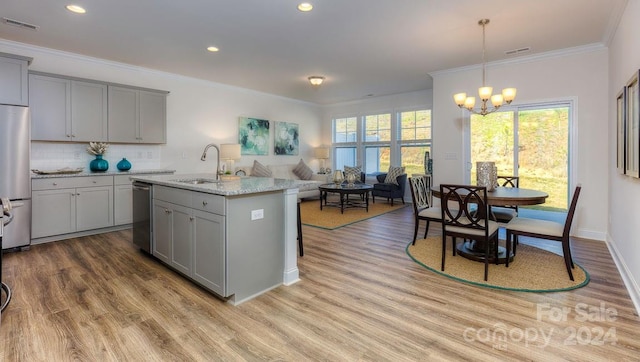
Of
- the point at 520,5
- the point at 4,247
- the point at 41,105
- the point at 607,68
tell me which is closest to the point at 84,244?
the point at 4,247

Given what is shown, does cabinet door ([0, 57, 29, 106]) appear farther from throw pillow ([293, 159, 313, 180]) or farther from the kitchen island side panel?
throw pillow ([293, 159, 313, 180])

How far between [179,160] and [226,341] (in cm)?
470

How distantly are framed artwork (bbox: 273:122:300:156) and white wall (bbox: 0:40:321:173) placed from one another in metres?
0.14

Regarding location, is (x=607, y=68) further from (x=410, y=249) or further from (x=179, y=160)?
(x=179, y=160)

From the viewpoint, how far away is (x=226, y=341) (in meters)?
1.98

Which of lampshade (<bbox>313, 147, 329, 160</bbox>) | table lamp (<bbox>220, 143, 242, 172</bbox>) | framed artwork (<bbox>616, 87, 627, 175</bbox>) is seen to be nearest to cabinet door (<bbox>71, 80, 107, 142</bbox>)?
table lamp (<bbox>220, 143, 242, 172</bbox>)

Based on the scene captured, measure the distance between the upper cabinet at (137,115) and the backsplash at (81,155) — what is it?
0.29 meters

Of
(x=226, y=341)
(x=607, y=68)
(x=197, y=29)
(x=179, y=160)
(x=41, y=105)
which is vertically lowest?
(x=226, y=341)

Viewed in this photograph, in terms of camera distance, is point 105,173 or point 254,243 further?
point 105,173

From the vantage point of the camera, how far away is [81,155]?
4766 mm

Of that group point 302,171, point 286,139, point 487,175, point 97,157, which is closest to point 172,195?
point 97,157

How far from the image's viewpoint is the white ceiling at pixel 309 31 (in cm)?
318

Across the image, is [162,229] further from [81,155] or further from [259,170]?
[259,170]

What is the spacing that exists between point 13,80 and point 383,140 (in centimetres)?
705
